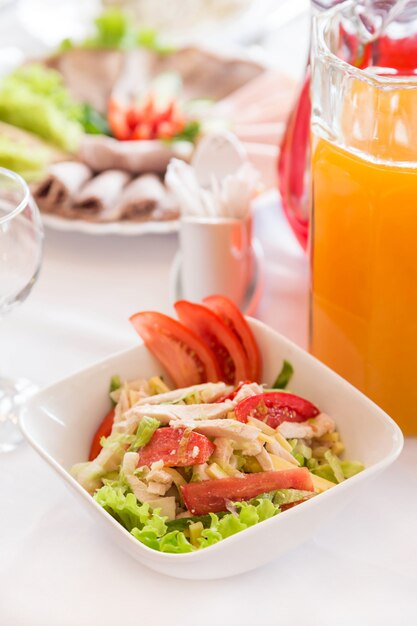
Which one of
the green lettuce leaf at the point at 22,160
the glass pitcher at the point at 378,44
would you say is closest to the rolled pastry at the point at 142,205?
the green lettuce leaf at the point at 22,160

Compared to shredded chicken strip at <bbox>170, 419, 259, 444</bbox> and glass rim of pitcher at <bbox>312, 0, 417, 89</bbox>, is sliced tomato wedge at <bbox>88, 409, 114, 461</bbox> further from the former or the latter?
glass rim of pitcher at <bbox>312, 0, 417, 89</bbox>

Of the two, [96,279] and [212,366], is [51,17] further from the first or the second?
[212,366]

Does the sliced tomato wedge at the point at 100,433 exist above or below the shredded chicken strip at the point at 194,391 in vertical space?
below

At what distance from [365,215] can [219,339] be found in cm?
22

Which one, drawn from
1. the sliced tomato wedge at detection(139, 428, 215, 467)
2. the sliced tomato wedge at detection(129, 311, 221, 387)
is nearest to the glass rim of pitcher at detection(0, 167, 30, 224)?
the sliced tomato wedge at detection(129, 311, 221, 387)

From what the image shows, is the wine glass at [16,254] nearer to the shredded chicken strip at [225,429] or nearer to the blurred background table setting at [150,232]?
the blurred background table setting at [150,232]

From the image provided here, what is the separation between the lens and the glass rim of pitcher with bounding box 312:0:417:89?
2.98 ft

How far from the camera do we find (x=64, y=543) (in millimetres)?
939

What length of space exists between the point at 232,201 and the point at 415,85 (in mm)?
372

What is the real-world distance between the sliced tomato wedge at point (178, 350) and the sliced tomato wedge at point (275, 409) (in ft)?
0.35

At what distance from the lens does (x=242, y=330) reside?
1.08 m

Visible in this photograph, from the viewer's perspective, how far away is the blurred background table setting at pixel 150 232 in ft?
2.91

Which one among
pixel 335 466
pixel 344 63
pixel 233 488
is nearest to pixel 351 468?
pixel 335 466

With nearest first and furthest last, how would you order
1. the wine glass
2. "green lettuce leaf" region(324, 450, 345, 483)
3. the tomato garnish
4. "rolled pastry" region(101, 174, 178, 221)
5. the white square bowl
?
the white square bowl → "green lettuce leaf" region(324, 450, 345, 483) → the wine glass → "rolled pastry" region(101, 174, 178, 221) → the tomato garnish
